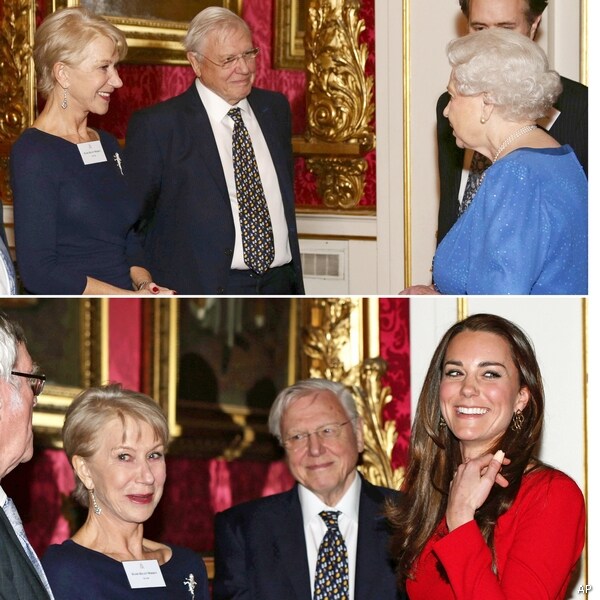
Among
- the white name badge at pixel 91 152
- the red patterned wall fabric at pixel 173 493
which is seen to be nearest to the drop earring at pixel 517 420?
the white name badge at pixel 91 152

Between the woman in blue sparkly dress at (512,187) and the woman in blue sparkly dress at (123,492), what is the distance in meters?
0.92

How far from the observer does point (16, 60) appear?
19.2ft

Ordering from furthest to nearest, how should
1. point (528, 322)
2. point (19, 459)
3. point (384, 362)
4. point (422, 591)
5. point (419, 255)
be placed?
1. point (419, 255)
2. point (384, 362)
3. point (528, 322)
4. point (422, 591)
5. point (19, 459)

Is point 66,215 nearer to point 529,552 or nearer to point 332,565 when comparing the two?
point 332,565

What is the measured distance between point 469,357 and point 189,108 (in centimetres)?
167

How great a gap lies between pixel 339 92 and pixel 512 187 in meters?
2.89

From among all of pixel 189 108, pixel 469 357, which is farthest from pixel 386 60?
pixel 469 357

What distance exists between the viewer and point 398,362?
14.5 feet

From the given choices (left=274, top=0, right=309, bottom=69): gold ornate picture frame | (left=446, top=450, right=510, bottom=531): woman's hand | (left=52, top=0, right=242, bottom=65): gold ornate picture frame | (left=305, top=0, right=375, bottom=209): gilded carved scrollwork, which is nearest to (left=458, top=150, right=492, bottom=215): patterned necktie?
(left=446, top=450, right=510, bottom=531): woman's hand

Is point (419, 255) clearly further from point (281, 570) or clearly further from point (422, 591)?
point (422, 591)

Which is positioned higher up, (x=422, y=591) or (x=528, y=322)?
(x=528, y=322)

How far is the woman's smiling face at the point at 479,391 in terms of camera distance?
3021mm

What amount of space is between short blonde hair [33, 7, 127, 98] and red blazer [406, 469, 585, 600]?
1920 mm
